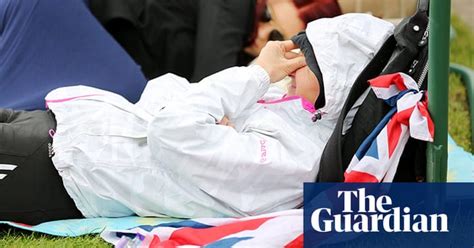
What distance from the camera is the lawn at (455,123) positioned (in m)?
2.73

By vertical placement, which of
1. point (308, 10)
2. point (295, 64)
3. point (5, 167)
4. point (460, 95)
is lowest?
point (5, 167)

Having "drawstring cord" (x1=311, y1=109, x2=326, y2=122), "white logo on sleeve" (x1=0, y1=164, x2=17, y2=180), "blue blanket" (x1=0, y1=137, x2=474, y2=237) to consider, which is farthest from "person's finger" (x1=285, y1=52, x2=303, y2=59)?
"white logo on sleeve" (x1=0, y1=164, x2=17, y2=180)

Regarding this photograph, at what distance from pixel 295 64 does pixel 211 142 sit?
0.46m

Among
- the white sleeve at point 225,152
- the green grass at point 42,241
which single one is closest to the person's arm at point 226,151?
the white sleeve at point 225,152

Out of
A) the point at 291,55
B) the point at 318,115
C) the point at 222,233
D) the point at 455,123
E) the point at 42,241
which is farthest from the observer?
the point at 455,123

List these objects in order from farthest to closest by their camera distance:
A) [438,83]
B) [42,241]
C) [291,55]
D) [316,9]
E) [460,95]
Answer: [460,95] → [316,9] → [291,55] → [42,241] → [438,83]

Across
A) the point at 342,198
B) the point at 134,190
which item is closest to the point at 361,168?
the point at 342,198

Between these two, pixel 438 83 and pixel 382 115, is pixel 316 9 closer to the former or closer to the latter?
pixel 382 115

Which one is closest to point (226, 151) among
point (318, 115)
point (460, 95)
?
point (318, 115)

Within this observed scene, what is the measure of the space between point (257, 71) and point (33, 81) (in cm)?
97

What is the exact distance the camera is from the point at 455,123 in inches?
165

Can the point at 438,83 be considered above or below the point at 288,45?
below

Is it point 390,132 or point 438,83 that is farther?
point 390,132

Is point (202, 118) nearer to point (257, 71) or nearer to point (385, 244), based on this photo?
point (257, 71)
